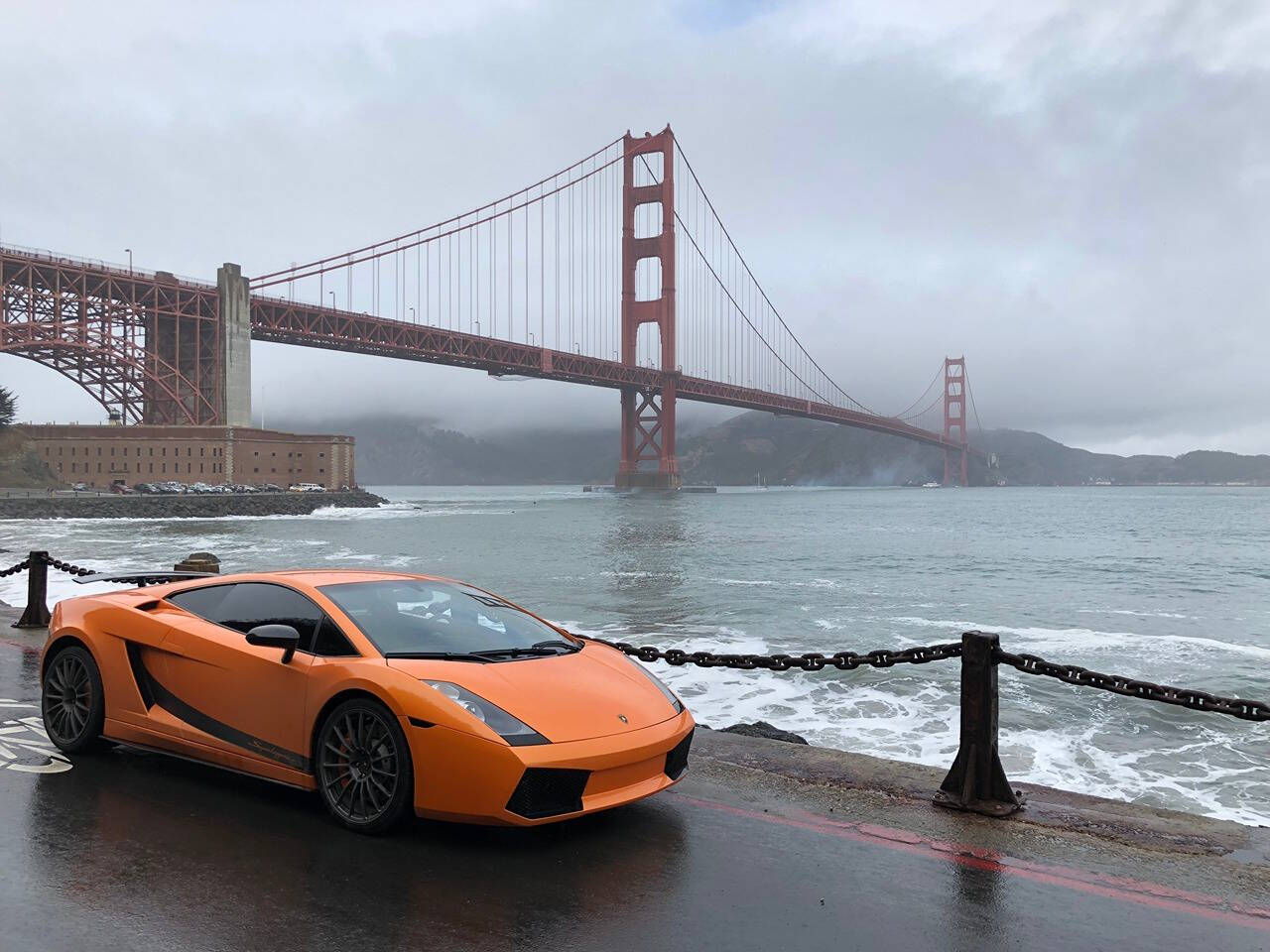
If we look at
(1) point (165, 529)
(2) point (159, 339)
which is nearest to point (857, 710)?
(1) point (165, 529)

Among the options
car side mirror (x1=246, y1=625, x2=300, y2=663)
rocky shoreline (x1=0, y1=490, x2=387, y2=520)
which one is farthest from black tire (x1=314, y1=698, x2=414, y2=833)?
rocky shoreline (x1=0, y1=490, x2=387, y2=520)

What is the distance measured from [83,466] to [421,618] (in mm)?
90634

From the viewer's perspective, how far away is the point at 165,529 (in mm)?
47219

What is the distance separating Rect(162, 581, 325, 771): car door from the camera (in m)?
4.64

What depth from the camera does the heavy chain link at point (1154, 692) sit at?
4715mm

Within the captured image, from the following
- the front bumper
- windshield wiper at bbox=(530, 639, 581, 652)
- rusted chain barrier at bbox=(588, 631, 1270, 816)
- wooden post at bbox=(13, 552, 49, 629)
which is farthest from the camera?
wooden post at bbox=(13, 552, 49, 629)

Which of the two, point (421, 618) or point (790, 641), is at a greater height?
point (421, 618)

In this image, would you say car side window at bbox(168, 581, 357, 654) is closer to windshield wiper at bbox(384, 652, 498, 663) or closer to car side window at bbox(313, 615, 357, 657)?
car side window at bbox(313, 615, 357, 657)

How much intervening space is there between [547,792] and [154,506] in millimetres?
68001

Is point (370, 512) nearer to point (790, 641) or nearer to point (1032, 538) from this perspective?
point (1032, 538)

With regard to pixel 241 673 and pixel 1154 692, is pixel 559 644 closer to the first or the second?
pixel 241 673

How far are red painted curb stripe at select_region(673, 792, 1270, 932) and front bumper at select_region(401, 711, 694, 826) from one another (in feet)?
3.10

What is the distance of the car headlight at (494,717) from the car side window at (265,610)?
2.06 feet

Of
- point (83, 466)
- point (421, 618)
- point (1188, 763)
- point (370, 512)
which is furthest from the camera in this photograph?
point (83, 466)
